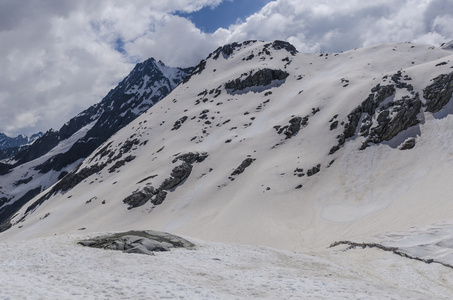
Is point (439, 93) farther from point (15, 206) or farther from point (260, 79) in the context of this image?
point (15, 206)

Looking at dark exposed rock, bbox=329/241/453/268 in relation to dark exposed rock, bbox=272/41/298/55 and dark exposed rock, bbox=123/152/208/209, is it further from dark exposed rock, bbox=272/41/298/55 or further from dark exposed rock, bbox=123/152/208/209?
dark exposed rock, bbox=272/41/298/55

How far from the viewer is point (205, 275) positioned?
15.7 meters

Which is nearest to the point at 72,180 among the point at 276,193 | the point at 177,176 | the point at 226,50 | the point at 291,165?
the point at 177,176

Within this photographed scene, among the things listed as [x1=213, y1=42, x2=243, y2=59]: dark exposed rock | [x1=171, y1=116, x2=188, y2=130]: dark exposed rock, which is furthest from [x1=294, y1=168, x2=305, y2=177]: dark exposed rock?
[x1=213, y1=42, x2=243, y2=59]: dark exposed rock

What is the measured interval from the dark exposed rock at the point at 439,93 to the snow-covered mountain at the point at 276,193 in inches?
10.0

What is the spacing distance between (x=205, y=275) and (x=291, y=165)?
48402mm

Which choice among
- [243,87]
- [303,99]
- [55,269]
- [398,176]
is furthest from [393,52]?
[55,269]

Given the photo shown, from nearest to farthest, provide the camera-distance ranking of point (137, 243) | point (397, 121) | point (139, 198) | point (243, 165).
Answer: point (137, 243) < point (397, 121) < point (243, 165) < point (139, 198)

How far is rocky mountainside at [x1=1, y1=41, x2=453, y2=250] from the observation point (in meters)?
44.4

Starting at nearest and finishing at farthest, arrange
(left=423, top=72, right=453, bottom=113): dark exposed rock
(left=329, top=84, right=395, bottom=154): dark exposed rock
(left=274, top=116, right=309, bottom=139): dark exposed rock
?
(left=423, top=72, right=453, bottom=113): dark exposed rock → (left=329, top=84, right=395, bottom=154): dark exposed rock → (left=274, top=116, right=309, bottom=139): dark exposed rock

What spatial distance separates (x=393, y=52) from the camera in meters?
103

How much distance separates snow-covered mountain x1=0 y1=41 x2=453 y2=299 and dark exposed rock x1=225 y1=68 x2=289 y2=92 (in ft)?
1.56

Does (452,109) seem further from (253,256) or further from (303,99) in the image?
(253,256)

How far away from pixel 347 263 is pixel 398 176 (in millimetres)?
32195
